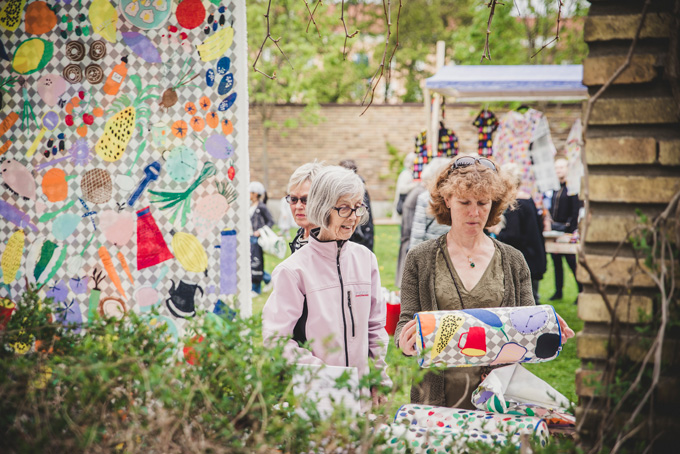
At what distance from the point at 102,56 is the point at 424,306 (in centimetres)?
205

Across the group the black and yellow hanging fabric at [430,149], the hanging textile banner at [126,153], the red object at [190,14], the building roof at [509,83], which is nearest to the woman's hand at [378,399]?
the hanging textile banner at [126,153]

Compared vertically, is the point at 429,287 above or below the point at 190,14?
below

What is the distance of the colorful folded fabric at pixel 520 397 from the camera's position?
6.61 feet

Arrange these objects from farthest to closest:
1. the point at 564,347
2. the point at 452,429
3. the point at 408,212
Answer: the point at 408,212 → the point at 564,347 → the point at 452,429

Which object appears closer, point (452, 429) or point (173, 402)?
point (173, 402)

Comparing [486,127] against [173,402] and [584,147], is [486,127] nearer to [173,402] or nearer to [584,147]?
[584,147]

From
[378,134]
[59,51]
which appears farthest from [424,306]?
[378,134]

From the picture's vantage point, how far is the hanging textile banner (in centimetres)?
303

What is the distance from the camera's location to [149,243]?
3.11m

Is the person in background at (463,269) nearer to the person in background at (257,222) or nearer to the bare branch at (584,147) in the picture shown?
the bare branch at (584,147)

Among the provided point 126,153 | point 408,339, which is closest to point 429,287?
point 408,339

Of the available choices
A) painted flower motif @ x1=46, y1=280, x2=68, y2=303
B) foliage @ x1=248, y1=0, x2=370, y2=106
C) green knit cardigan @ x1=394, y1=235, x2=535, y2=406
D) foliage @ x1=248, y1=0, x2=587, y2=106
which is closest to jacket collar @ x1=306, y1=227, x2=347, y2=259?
green knit cardigan @ x1=394, y1=235, x2=535, y2=406

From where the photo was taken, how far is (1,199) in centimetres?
309

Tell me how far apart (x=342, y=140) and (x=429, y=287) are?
17858 millimetres
